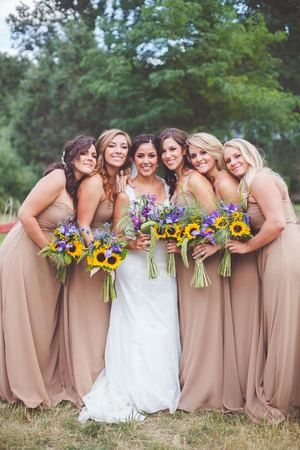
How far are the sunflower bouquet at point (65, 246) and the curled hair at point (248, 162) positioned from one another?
4.95 feet

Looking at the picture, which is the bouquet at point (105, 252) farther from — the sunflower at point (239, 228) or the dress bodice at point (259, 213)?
the dress bodice at point (259, 213)

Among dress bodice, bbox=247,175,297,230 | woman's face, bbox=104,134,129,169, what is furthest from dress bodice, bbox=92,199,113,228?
dress bodice, bbox=247,175,297,230

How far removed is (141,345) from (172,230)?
1.13 meters

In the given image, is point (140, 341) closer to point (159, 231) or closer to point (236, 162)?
point (159, 231)

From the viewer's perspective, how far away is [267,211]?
4.58 meters

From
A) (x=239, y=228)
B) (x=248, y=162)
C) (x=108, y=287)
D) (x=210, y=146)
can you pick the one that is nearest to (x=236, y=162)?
(x=248, y=162)

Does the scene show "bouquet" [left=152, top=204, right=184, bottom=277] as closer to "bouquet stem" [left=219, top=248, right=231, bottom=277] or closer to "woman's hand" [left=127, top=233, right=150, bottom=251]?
"woman's hand" [left=127, top=233, right=150, bottom=251]

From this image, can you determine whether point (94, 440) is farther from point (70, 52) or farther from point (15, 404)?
point (70, 52)

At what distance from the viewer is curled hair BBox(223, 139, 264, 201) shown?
4.75m

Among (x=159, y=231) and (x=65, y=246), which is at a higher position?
(x=159, y=231)

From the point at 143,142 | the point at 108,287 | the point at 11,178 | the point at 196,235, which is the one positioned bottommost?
the point at 108,287

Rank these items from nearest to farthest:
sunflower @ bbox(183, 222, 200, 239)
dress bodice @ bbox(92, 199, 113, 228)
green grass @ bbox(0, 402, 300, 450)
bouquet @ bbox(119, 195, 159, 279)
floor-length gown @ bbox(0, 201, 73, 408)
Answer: green grass @ bbox(0, 402, 300, 450), sunflower @ bbox(183, 222, 200, 239), bouquet @ bbox(119, 195, 159, 279), floor-length gown @ bbox(0, 201, 73, 408), dress bodice @ bbox(92, 199, 113, 228)

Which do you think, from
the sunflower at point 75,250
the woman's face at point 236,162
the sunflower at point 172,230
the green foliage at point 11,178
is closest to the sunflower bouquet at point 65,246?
the sunflower at point 75,250

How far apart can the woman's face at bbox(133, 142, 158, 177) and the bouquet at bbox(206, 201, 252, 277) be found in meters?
0.97
